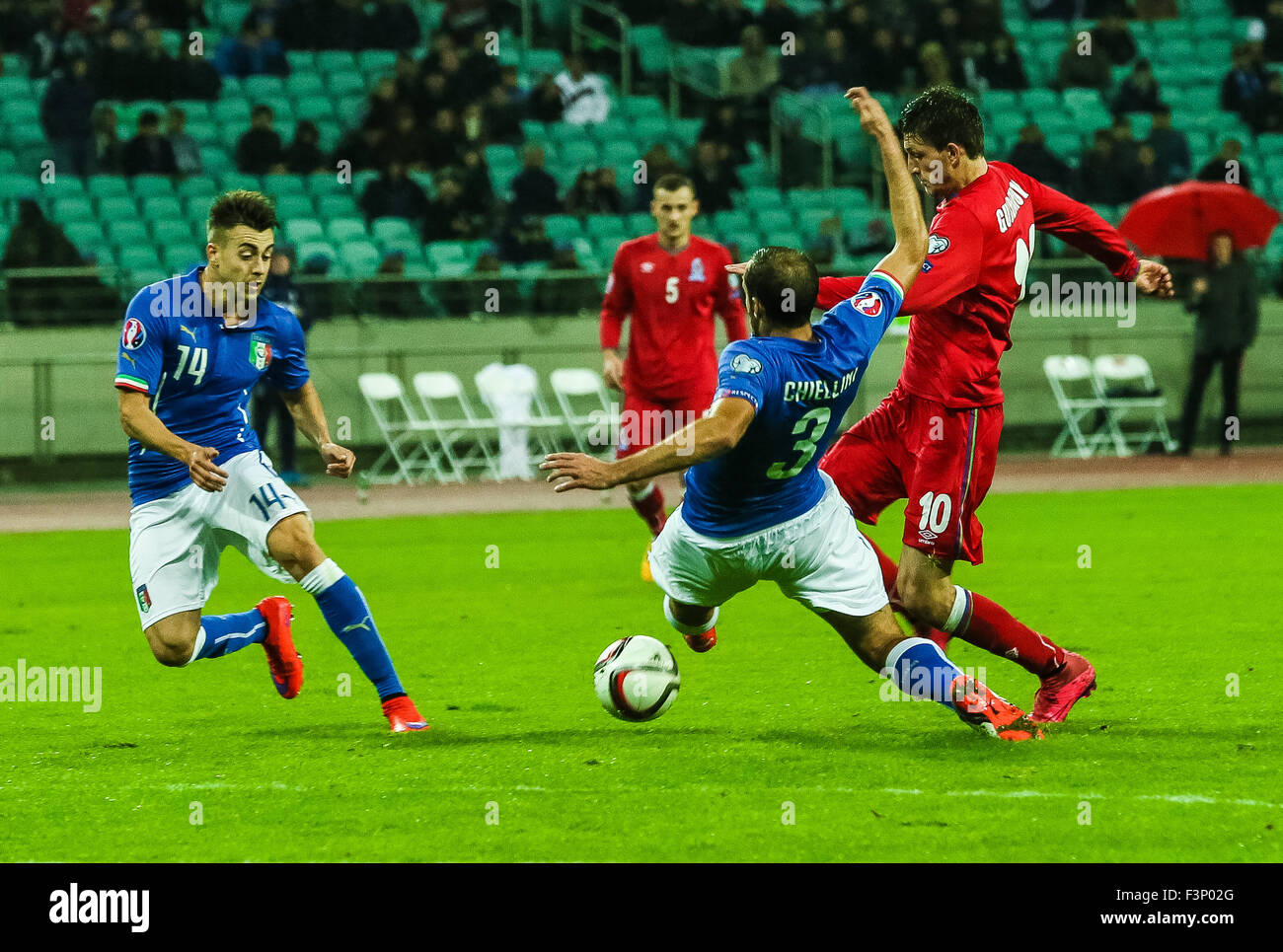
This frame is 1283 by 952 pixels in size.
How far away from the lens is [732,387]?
5266 millimetres

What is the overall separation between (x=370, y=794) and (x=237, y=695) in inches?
86.0

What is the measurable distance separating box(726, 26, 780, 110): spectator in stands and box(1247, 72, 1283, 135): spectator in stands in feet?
21.2

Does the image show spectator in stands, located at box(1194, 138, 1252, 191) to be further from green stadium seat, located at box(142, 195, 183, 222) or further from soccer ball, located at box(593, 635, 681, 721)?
soccer ball, located at box(593, 635, 681, 721)

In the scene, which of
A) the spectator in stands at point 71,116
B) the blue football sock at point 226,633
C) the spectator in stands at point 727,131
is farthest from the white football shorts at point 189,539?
the spectator in stands at point 727,131

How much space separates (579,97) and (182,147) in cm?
492

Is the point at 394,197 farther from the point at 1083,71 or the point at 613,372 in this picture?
the point at 613,372

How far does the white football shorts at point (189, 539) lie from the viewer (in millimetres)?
6441

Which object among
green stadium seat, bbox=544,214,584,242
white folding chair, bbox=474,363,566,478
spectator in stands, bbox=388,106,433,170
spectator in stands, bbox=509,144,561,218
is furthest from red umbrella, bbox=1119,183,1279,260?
spectator in stands, bbox=388,106,433,170

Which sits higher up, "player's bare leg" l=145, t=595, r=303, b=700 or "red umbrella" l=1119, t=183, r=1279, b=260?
"red umbrella" l=1119, t=183, r=1279, b=260

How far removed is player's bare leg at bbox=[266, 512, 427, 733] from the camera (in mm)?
6242

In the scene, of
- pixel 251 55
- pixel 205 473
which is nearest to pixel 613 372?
pixel 205 473

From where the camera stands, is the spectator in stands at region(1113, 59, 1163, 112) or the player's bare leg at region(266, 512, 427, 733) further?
the spectator in stands at region(1113, 59, 1163, 112)

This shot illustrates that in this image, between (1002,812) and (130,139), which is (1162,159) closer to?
(130,139)

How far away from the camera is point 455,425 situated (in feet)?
57.3
